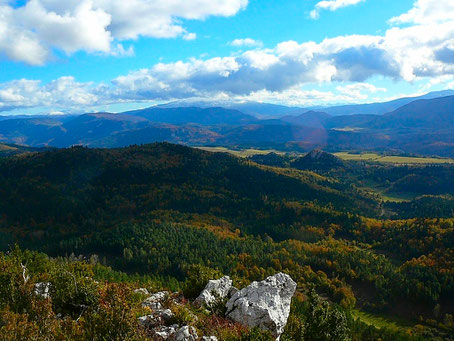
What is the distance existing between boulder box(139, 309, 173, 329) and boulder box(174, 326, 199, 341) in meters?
5.74

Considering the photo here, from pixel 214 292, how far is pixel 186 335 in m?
21.9

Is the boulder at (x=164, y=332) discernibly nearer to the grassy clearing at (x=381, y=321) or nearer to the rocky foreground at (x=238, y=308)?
the rocky foreground at (x=238, y=308)

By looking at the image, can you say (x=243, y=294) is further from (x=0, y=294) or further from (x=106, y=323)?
(x=0, y=294)

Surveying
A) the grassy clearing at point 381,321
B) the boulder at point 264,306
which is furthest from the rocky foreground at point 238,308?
the grassy clearing at point 381,321

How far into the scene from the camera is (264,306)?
161ft

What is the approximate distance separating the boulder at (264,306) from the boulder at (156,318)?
11.2 m

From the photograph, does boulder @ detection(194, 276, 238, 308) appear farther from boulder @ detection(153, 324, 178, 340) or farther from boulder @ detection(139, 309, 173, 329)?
boulder @ detection(153, 324, 178, 340)

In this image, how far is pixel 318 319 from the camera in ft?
150

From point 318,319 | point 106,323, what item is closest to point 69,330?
point 106,323

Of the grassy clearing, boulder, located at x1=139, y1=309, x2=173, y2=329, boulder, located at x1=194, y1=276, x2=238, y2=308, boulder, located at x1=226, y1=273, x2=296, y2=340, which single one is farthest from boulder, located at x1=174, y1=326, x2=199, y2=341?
the grassy clearing

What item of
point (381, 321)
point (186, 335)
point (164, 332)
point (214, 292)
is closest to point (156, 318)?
point (164, 332)

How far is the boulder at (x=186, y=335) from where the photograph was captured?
37719 mm

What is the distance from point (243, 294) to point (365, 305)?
157m

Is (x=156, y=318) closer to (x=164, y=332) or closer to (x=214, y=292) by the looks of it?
(x=164, y=332)
